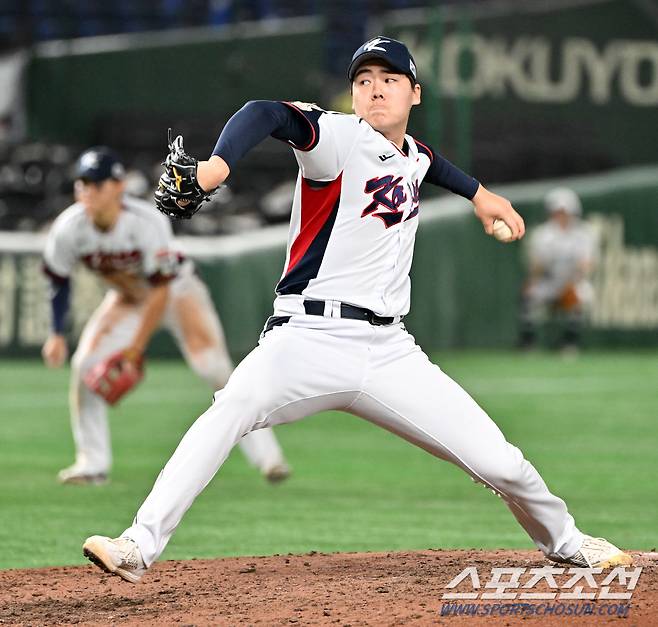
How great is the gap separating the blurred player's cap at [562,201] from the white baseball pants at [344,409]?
13728mm

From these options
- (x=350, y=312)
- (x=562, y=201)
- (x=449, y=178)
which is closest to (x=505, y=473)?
(x=350, y=312)

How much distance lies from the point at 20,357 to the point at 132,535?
12390 millimetres

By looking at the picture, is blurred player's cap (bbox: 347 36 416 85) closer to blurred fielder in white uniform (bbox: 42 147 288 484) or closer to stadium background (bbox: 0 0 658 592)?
blurred fielder in white uniform (bbox: 42 147 288 484)

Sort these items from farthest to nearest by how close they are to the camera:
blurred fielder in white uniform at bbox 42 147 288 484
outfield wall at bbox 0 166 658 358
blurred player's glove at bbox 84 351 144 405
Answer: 1. outfield wall at bbox 0 166 658 358
2. blurred fielder in white uniform at bbox 42 147 288 484
3. blurred player's glove at bbox 84 351 144 405

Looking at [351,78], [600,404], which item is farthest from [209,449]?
[600,404]

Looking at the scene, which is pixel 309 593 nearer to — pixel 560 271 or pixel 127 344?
pixel 127 344

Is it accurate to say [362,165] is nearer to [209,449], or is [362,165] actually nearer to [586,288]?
[209,449]

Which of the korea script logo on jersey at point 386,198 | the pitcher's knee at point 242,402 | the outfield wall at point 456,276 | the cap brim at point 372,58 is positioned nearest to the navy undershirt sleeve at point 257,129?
the korea script logo on jersey at point 386,198

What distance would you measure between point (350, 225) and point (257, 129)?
0.58m

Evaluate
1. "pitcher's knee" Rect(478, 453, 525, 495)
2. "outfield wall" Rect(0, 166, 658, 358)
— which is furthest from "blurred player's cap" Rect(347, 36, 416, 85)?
"outfield wall" Rect(0, 166, 658, 358)

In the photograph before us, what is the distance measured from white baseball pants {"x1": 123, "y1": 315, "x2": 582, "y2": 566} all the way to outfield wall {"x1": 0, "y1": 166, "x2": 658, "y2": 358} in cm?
1129

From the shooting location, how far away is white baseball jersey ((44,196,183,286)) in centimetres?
807

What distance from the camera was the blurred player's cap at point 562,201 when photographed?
1817 cm

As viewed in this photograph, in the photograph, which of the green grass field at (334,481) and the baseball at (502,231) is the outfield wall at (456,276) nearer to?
the green grass field at (334,481)
